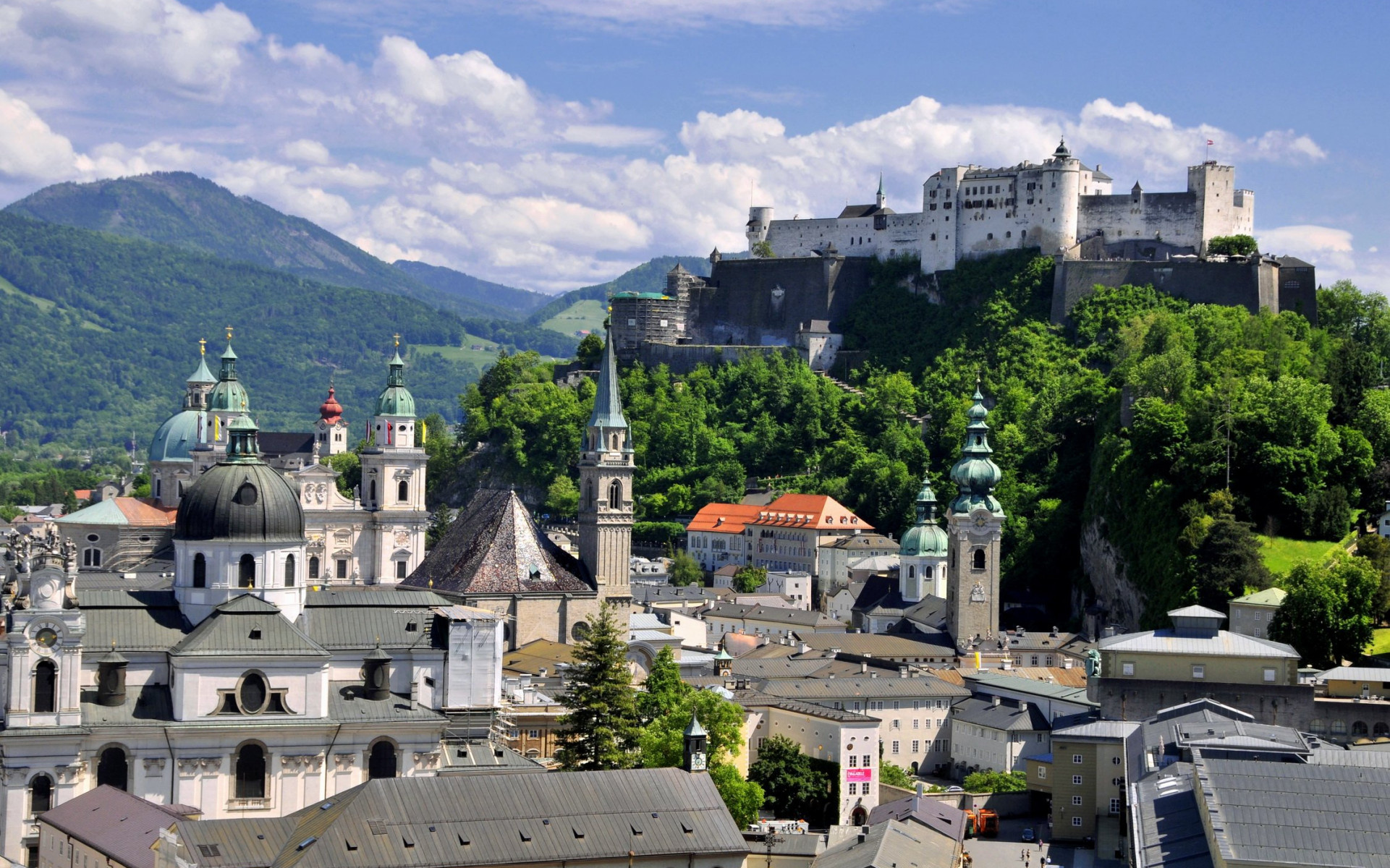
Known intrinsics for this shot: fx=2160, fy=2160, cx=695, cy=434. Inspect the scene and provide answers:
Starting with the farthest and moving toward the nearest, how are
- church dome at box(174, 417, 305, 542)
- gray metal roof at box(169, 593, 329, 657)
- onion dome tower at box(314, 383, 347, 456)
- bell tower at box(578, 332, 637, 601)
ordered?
onion dome tower at box(314, 383, 347, 456) → bell tower at box(578, 332, 637, 601) → church dome at box(174, 417, 305, 542) → gray metal roof at box(169, 593, 329, 657)

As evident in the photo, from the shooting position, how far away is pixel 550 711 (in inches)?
2822

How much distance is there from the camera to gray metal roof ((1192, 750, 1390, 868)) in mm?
45250

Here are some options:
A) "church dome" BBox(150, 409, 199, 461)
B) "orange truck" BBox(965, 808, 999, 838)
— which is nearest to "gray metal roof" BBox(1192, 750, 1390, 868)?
"orange truck" BBox(965, 808, 999, 838)

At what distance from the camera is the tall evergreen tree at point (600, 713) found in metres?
64.8

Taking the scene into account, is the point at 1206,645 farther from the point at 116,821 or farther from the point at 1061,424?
the point at 1061,424

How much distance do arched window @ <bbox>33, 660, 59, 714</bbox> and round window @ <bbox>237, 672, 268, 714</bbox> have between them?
4883mm

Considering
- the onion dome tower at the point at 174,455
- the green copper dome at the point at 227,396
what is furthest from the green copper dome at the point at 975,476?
the onion dome tower at the point at 174,455

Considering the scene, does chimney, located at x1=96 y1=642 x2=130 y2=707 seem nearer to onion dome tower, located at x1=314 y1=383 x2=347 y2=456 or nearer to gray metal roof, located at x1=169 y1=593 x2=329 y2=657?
gray metal roof, located at x1=169 y1=593 x2=329 y2=657

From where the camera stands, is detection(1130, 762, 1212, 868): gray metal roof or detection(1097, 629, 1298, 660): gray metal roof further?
detection(1097, 629, 1298, 660): gray metal roof

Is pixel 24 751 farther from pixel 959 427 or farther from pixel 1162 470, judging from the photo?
pixel 959 427

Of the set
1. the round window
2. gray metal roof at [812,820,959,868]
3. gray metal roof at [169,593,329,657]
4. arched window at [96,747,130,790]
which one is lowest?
gray metal roof at [812,820,959,868]

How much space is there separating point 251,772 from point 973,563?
54.9 m

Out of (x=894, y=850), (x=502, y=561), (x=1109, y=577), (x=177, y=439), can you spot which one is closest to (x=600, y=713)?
(x=894, y=850)

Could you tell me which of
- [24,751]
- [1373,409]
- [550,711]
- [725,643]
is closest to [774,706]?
[550,711]
